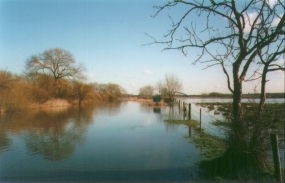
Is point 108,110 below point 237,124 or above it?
below

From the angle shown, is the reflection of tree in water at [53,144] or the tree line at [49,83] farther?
the tree line at [49,83]

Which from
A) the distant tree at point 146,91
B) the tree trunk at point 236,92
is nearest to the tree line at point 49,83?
the tree trunk at point 236,92

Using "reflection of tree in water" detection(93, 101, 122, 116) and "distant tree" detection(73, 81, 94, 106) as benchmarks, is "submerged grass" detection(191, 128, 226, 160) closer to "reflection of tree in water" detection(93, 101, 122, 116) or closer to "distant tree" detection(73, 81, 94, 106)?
"reflection of tree in water" detection(93, 101, 122, 116)

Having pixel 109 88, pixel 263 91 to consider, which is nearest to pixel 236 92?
pixel 263 91

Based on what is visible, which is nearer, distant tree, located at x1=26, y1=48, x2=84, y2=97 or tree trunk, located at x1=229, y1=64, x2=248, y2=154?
tree trunk, located at x1=229, y1=64, x2=248, y2=154

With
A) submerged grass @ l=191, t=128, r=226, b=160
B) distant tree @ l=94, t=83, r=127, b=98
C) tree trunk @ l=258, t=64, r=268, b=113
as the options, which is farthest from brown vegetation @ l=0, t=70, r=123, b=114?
tree trunk @ l=258, t=64, r=268, b=113

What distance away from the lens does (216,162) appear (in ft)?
22.0

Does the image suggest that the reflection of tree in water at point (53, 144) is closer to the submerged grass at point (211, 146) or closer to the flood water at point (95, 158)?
the flood water at point (95, 158)

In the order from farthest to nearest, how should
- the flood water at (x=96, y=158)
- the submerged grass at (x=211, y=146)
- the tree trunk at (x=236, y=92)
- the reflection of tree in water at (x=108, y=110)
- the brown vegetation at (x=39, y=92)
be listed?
the reflection of tree in water at (x=108, y=110) < the brown vegetation at (x=39, y=92) < the submerged grass at (x=211, y=146) < the tree trunk at (x=236, y=92) < the flood water at (x=96, y=158)

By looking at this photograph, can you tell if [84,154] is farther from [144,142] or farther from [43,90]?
[43,90]

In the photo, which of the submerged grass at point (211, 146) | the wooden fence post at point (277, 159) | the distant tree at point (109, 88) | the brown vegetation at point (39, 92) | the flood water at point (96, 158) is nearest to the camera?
the wooden fence post at point (277, 159)

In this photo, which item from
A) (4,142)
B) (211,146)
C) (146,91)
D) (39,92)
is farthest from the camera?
(146,91)

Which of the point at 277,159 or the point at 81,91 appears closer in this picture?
the point at 277,159

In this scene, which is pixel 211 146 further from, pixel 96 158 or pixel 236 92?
pixel 96 158
